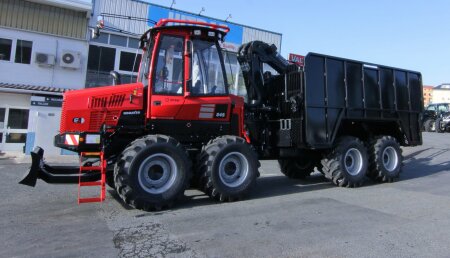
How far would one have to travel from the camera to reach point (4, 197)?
7719 millimetres

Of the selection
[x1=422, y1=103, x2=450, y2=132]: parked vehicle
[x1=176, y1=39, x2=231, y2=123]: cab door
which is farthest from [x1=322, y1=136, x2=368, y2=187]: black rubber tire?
[x1=422, y1=103, x2=450, y2=132]: parked vehicle

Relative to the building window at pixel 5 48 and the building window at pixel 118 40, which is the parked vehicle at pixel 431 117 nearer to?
the building window at pixel 118 40

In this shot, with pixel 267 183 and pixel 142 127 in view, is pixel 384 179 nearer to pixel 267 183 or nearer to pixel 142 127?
→ pixel 267 183

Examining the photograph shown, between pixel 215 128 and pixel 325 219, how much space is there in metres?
2.88

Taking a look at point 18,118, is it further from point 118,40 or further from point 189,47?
point 189,47

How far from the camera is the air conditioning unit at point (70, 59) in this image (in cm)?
1753

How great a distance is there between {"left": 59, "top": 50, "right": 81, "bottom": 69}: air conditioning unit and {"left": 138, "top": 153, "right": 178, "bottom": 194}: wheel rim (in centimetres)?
1280

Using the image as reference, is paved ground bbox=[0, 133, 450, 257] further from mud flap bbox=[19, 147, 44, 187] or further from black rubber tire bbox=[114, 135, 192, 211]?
mud flap bbox=[19, 147, 44, 187]

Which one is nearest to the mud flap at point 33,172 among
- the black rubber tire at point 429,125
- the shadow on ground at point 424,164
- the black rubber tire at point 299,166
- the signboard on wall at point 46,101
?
the black rubber tire at point 299,166

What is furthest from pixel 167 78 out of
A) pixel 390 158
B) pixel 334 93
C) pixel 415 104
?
pixel 415 104

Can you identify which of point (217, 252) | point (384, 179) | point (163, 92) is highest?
point (163, 92)

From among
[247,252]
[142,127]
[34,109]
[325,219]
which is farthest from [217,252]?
[34,109]

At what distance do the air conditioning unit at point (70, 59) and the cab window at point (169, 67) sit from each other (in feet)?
39.4

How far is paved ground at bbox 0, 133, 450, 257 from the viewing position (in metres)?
4.79
